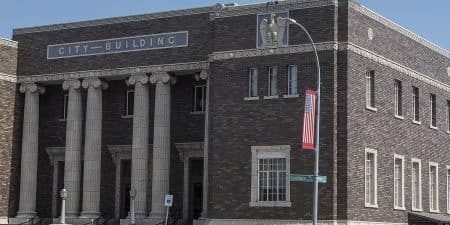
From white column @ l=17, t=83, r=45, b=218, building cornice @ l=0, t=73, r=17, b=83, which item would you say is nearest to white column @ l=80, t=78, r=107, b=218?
white column @ l=17, t=83, r=45, b=218

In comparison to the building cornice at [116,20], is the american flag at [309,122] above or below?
below

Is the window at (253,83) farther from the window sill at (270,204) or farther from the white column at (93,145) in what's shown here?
the white column at (93,145)

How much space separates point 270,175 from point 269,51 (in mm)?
5820

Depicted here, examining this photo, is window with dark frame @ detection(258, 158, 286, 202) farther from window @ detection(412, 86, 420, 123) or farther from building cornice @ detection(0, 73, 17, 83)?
building cornice @ detection(0, 73, 17, 83)

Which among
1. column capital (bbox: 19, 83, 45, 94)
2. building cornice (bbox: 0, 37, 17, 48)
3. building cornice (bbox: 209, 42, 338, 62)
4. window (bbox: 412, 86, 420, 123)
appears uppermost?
building cornice (bbox: 0, 37, 17, 48)

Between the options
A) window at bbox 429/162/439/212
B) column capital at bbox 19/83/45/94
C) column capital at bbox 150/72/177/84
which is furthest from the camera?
column capital at bbox 19/83/45/94

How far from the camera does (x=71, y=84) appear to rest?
50250mm

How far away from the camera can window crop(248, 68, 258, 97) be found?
4253 cm

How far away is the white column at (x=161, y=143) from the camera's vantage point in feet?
155

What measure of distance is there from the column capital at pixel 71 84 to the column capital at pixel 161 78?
4809mm

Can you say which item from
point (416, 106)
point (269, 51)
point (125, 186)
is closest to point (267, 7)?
point (269, 51)

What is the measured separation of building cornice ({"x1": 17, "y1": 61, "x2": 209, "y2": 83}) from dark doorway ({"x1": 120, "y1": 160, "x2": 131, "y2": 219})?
5313 mm

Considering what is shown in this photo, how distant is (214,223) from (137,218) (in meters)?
6.34

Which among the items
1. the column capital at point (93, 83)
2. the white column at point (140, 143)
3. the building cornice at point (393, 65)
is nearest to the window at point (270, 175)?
the building cornice at point (393, 65)
